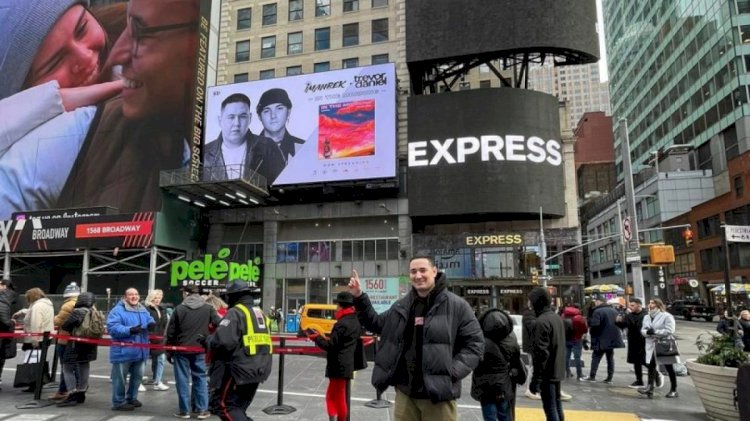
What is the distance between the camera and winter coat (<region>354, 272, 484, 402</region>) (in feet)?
12.6

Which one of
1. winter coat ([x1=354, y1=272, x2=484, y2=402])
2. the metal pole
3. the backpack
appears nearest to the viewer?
winter coat ([x1=354, y1=272, x2=484, y2=402])

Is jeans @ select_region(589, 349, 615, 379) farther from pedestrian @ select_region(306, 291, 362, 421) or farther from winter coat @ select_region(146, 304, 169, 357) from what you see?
winter coat @ select_region(146, 304, 169, 357)

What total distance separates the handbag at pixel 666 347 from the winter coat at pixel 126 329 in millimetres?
9378

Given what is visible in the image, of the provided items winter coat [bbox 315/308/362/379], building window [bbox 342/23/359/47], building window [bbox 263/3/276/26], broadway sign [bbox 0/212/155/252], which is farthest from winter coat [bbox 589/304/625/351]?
building window [bbox 263/3/276/26]

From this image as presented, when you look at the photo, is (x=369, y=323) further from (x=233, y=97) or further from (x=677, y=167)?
(x=677, y=167)

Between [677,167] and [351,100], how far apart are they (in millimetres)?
51846

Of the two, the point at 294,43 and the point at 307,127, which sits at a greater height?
the point at 294,43

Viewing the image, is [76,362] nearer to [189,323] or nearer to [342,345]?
[189,323]

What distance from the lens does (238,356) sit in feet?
19.0

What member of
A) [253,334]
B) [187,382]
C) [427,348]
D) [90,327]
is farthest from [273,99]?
[427,348]

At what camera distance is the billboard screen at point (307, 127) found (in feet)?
109

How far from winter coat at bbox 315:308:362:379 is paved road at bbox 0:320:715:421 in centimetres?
132

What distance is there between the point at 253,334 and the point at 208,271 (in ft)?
94.3

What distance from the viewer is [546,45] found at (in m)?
33.6
